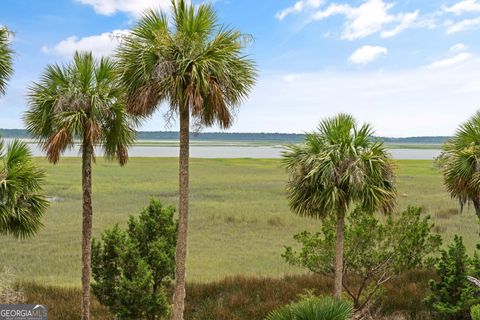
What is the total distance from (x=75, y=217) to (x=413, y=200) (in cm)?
3129

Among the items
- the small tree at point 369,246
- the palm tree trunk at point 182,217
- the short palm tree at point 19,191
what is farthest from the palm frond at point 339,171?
the short palm tree at point 19,191

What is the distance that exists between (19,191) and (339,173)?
9189 millimetres

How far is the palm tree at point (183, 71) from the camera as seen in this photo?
10.9 meters

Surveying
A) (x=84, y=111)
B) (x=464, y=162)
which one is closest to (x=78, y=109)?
(x=84, y=111)

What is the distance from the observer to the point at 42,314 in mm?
9430

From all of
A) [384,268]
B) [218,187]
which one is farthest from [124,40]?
[218,187]

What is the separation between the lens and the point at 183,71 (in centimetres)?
1074

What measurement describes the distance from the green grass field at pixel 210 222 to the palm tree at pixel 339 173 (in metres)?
1.63

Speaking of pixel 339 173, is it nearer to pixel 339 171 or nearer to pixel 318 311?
pixel 339 171

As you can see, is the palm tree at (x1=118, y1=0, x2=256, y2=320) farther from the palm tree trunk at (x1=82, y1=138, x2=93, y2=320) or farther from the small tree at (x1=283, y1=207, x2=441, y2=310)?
the small tree at (x1=283, y1=207, x2=441, y2=310)

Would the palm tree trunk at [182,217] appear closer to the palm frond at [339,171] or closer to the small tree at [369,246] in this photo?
the palm frond at [339,171]

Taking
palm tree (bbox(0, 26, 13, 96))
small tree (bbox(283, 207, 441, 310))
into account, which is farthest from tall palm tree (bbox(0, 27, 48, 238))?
small tree (bbox(283, 207, 441, 310))

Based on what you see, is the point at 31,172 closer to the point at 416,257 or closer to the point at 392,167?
the point at 392,167

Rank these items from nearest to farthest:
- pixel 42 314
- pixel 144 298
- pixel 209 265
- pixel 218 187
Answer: pixel 42 314
pixel 144 298
pixel 209 265
pixel 218 187
